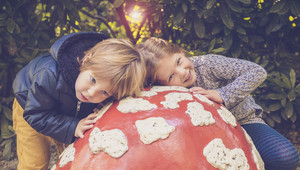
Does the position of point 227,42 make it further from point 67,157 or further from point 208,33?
point 67,157

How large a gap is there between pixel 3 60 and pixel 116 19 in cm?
185

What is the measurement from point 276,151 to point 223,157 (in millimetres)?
728

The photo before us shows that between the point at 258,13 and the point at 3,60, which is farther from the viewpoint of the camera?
the point at 3,60

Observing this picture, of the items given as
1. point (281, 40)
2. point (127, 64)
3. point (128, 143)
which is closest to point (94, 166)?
point (128, 143)

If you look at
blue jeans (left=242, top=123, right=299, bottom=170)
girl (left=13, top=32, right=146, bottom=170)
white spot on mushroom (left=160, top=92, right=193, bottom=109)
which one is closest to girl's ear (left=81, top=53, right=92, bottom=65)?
girl (left=13, top=32, right=146, bottom=170)

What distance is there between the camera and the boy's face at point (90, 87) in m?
1.70

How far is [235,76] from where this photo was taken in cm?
209

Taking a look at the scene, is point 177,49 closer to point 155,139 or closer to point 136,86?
point 136,86

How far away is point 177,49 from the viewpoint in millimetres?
2133

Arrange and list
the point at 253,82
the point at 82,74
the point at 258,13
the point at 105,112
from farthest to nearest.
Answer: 1. the point at 258,13
2. the point at 253,82
3. the point at 82,74
4. the point at 105,112

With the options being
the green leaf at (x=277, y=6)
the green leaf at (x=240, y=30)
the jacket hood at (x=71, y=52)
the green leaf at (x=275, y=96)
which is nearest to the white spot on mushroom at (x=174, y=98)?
the jacket hood at (x=71, y=52)

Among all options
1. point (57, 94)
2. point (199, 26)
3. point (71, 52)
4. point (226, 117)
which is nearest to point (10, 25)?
point (71, 52)

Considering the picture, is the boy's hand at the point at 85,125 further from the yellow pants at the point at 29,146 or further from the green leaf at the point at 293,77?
the green leaf at the point at 293,77

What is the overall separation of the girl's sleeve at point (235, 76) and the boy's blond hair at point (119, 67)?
25.7 inches
